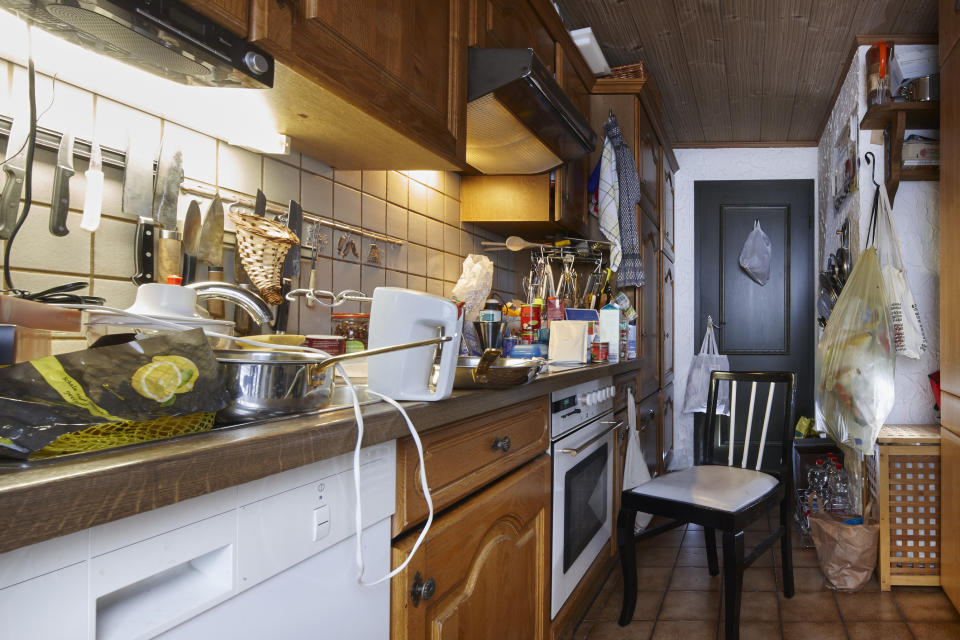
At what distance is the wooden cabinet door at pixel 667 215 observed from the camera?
405 cm

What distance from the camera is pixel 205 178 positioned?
134cm

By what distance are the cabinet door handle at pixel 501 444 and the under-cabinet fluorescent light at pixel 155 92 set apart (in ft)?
2.56

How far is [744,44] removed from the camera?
318 centimetres

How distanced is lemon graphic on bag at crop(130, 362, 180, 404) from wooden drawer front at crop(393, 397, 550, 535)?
0.41m

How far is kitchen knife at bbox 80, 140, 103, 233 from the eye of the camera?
1.07 meters

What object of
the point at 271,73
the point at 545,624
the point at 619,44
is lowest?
the point at 545,624

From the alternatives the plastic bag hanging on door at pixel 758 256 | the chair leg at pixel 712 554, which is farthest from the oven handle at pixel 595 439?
the plastic bag hanging on door at pixel 758 256

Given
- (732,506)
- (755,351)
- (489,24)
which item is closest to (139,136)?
(489,24)

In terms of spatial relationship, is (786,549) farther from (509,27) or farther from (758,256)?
(758,256)

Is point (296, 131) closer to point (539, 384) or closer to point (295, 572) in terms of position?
point (539, 384)

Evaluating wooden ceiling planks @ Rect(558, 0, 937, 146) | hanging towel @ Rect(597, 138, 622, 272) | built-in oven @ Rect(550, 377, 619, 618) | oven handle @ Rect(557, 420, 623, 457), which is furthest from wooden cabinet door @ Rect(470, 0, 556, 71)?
oven handle @ Rect(557, 420, 623, 457)

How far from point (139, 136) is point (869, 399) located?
2.58 m

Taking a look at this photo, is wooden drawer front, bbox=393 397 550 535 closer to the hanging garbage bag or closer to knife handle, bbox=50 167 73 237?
knife handle, bbox=50 167 73 237

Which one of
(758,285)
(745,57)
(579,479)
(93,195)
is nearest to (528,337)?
(579,479)
